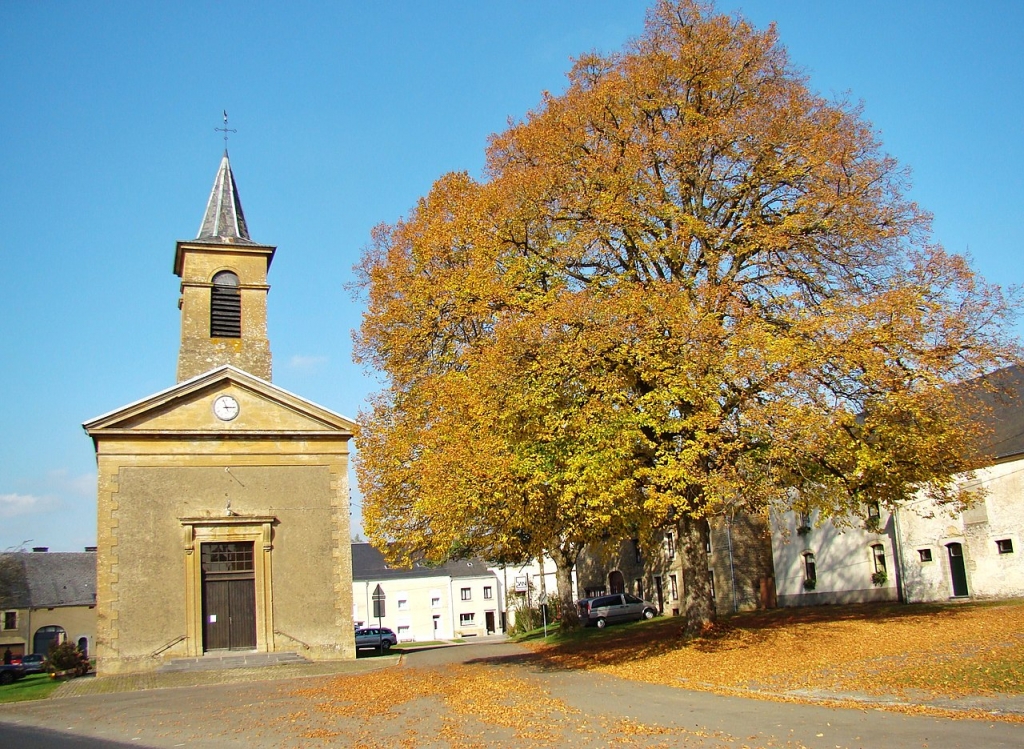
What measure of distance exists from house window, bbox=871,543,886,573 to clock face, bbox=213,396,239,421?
2227cm

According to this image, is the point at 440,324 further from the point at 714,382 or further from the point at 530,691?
the point at 530,691

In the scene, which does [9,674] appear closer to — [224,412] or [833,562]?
[224,412]

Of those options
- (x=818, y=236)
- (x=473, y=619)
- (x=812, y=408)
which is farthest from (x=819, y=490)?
(x=473, y=619)

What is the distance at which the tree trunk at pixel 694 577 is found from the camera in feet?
66.1

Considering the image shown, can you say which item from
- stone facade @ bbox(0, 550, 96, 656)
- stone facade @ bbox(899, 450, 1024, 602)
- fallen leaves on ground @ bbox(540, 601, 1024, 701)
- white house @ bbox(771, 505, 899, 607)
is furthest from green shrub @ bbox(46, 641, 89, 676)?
stone facade @ bbox(0, 550, 96, 656)

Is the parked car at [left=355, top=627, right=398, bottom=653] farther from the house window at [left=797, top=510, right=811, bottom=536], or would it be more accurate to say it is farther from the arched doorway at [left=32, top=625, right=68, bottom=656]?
the arched doorway at [left=32, top=625, right=68, bottom=656]

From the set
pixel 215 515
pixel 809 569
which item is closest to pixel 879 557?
pixel 809 569

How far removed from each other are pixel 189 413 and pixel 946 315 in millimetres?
21031

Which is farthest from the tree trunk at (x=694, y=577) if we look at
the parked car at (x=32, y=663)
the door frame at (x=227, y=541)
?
the parked car at (x=32, y=663)

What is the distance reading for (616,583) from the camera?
159 feet

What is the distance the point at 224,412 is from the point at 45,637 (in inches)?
1523

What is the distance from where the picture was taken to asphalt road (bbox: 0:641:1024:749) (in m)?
10.6

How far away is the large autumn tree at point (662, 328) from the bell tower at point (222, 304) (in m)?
9.55

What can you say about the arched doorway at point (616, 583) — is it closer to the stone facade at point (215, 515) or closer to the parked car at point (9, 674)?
the stone facade at point (215, 515)
